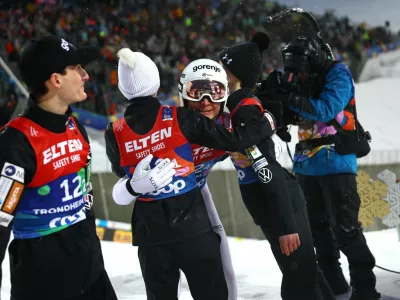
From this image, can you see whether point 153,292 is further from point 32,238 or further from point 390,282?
point 390,282

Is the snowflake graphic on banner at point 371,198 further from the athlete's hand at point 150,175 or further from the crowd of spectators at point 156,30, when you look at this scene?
the crowd of spectators at point 156,30

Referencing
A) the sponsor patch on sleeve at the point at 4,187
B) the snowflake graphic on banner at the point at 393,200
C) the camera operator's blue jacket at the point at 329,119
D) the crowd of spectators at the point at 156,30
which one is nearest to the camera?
the sponsor patch on sleeve at the point at 4,187

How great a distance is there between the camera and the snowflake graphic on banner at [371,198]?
590 cm

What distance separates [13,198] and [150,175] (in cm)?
66

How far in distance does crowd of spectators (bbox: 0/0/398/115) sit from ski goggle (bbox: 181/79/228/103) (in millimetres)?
8447

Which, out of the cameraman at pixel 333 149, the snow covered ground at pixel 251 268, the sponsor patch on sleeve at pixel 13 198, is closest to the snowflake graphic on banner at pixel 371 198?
the snow covered ground at pixel 251 268

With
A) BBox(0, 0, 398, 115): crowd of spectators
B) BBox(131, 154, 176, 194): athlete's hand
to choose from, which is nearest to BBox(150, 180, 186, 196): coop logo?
BBox(131, 154, 176, 194): athlete's hand

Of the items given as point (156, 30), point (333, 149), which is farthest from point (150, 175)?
point (156, 30)

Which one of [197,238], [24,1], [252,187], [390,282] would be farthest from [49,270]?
[24,1]

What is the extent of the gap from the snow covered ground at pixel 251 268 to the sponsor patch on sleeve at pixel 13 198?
8.74ft

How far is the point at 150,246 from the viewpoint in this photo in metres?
2.62

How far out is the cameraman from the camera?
12.5 ft

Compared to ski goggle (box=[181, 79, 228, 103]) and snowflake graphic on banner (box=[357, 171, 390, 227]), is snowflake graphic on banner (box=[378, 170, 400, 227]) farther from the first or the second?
ski goggle (box=[181, 79, 228, 103])

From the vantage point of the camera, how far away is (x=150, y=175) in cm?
250
